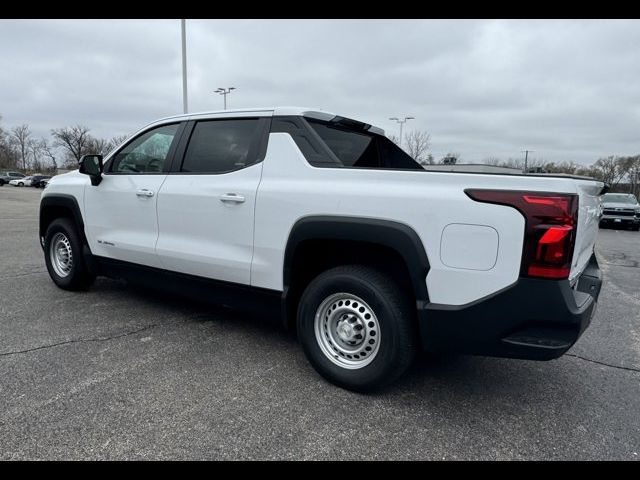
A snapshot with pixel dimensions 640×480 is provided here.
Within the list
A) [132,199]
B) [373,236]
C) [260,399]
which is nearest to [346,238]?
[373,236]

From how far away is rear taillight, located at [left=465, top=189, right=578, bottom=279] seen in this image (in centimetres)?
215

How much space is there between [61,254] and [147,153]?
1.89 m

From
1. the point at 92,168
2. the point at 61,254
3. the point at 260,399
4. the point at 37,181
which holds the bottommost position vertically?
the point at 260,399

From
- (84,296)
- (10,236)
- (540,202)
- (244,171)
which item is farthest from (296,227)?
(10,236)

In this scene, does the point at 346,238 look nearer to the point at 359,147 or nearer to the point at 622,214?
the point at 359,147

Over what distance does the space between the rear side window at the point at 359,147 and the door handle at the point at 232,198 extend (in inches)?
29.9

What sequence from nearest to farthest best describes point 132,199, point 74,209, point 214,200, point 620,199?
point 214,200 < point 132,199 < point 74,209 < point 620,199

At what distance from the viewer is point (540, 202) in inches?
85.1

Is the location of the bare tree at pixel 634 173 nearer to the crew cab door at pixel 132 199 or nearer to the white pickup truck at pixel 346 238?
the white pickup truck at pixel 346 238

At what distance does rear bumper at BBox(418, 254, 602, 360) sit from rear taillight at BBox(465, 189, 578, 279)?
73 mm

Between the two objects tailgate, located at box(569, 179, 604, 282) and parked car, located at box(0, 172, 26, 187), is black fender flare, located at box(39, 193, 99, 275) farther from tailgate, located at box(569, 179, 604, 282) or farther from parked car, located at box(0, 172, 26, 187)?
parked car, located at box(0, 172, 26, 187)

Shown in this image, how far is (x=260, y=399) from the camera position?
2.71 m

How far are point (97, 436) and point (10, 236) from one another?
9.25 meters
